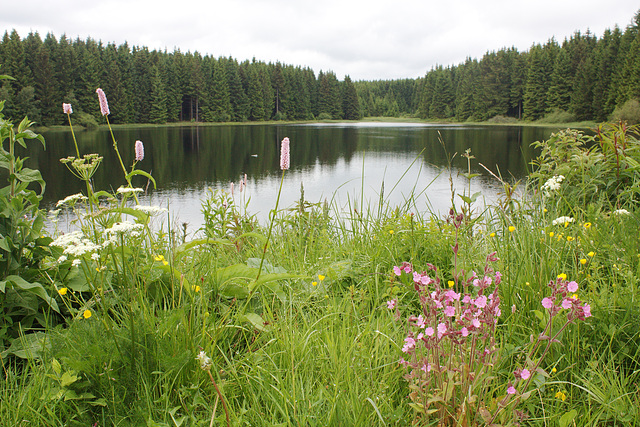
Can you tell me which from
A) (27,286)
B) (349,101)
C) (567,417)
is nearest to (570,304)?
(567,417)

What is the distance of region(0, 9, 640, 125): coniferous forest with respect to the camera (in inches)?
1781

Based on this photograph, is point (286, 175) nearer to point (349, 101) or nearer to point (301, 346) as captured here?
point (301, 346)

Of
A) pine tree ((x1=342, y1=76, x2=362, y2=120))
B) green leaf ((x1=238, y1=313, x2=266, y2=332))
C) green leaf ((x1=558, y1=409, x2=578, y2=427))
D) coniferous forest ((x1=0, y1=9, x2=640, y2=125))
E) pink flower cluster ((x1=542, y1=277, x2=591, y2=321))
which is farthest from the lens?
pine tree ((x1=342, y1=76, x2=362, y2=120))

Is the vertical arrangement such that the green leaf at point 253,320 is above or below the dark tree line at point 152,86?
below

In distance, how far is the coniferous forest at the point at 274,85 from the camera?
45.2m

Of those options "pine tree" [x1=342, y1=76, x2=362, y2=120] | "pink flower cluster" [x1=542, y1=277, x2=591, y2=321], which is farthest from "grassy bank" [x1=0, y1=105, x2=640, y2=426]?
"pine tree" [x1=342, y1=76, x2=362, y2=120]

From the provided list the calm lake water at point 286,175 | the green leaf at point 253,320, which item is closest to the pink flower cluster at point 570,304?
the green leaf at point 253,320

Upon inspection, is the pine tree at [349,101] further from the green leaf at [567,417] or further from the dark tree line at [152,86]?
the green leaf at [567,417]

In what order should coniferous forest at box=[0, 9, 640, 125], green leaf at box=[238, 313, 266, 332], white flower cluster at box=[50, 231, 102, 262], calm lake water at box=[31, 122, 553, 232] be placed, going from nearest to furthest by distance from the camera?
white flower cluster at box=[50, 231, 102, 262], green leaf at box=[238, 313, 266, 332], calm lake water at box=[31, 122, 553, 232], coniferous forest at box=[0, 9, 640, 125]

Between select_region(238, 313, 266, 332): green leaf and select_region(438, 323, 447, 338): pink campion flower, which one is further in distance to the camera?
select_region(238, 313, 266, 332): green leaf

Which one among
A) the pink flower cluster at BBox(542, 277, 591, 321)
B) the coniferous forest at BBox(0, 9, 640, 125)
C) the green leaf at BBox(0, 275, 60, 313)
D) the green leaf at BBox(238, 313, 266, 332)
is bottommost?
the green leaf at BBox(238, 313, 266, 332)

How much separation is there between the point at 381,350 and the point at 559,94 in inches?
2646

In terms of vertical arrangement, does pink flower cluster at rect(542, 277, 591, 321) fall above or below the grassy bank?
above

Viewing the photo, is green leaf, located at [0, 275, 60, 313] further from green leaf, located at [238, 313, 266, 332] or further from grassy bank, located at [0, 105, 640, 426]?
green leaf, located at [238, 313, 266, 332]
